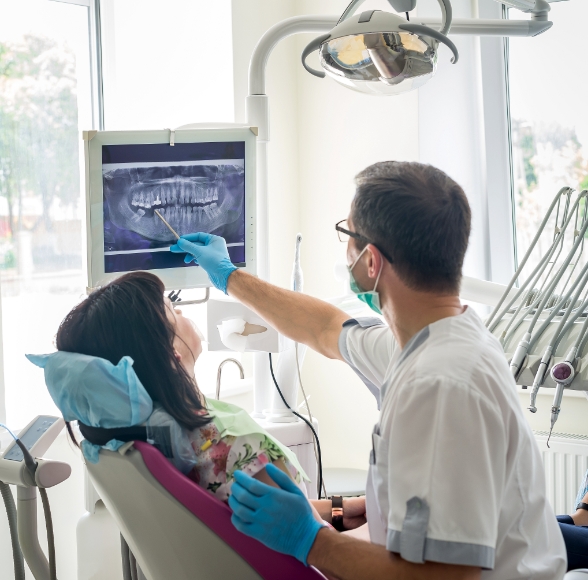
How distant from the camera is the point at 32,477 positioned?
5.25 feet

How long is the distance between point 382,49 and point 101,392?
2.96ft

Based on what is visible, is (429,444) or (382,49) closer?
(429,444)

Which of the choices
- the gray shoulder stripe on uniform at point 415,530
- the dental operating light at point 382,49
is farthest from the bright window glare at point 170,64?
the gray shoulder stripe on uniform at point 415,530

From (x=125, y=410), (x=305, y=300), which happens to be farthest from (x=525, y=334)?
(x=125, y=410)

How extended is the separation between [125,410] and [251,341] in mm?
695

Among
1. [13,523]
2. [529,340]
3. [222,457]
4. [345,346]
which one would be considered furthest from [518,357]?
[13,523]

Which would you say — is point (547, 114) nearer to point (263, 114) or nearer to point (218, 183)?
point (263, 114)

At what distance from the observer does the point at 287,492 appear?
1288 millimetres

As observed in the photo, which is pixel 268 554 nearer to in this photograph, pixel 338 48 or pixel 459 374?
pixel 459 374

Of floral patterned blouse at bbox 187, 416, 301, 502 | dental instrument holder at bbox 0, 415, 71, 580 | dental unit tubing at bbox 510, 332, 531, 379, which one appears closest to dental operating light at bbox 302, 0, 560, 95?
dental unit tubing at bbox 510, 332, 531, 379

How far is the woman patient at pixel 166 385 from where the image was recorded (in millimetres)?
1453

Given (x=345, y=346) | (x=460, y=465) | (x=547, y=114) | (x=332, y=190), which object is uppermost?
(x=547, y=114)

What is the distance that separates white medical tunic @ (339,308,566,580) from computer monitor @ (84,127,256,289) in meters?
0.84

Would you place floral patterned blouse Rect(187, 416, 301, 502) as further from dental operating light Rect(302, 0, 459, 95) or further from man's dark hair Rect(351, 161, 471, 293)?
dental operating light Rect(302, 0, 459, 95)
